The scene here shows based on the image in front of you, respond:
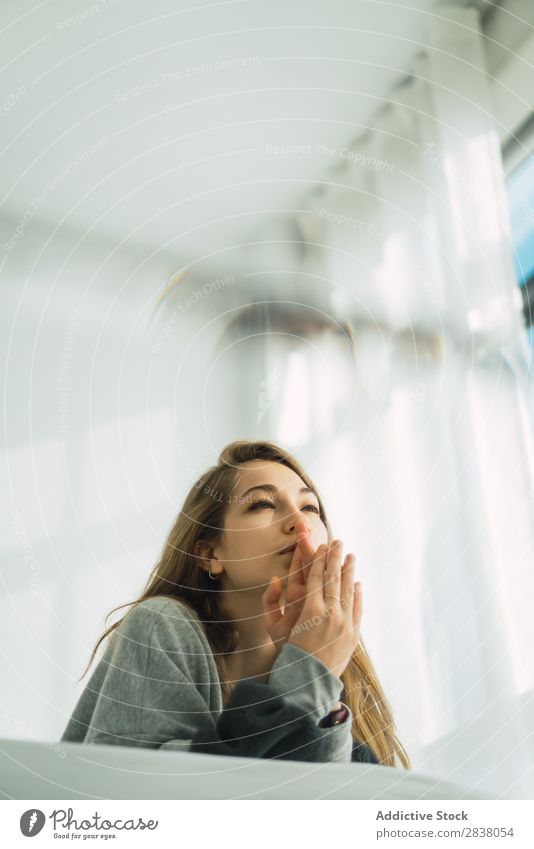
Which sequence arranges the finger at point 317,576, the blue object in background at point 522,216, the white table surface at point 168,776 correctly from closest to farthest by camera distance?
the white table surface at point 168,776, the finger at point 317,576, the blue object in background at point 522,216

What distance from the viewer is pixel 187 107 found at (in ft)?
2.51

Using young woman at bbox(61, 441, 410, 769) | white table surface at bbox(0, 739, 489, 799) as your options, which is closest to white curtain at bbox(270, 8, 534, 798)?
young woman at bbox(61, 441, 410, 769)

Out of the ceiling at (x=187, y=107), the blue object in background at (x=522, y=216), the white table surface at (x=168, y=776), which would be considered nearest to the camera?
the white table surface at (x=168, y=776)

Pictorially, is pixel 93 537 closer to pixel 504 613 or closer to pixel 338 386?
pixel 338 386

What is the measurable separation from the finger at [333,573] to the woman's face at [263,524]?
0.14ft

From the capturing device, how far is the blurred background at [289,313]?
0.72 metres

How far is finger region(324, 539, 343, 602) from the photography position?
21.7 inches

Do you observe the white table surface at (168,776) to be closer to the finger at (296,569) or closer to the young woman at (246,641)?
the young woman at (246,641)

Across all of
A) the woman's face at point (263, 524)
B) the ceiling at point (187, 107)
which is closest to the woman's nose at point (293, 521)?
the woman's face at point (263, 524)

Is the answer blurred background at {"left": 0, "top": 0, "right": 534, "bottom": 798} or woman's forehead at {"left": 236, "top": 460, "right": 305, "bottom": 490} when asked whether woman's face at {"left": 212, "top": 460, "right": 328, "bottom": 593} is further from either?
blurred background at {"left": 0, "top": 0, "right": 534, "bottom": 798}

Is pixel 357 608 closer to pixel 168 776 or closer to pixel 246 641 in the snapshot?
pixel 246 641
